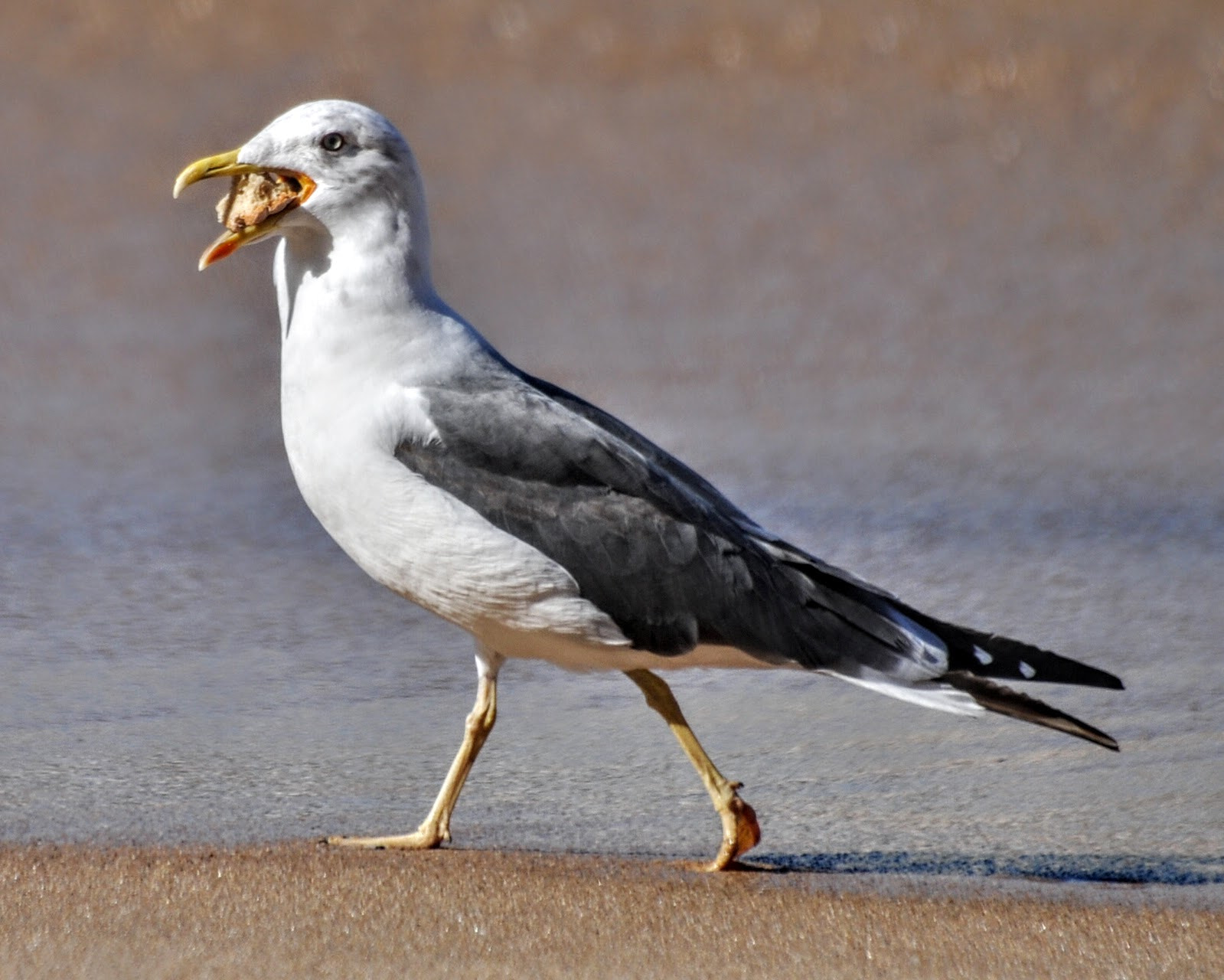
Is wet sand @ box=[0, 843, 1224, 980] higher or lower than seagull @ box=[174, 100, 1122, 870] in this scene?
lower

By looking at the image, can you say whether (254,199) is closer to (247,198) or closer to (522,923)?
(247,198)

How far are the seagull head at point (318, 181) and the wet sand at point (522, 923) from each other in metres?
1.02

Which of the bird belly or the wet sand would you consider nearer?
the wet sand

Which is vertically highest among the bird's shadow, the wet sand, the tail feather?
the tail feather

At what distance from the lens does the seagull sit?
11.6 feet

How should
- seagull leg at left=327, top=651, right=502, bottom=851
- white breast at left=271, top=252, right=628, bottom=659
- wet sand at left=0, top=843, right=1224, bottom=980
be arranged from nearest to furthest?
1. wet sand at left=0, top=843, right=1224, bottom=980
2. white breast at left=271, top=252, right=628, bottom=659
3. seagull leg at left=327, top=651, right=502, bottom=851

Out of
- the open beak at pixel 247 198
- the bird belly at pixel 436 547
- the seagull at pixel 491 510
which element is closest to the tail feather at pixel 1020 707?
the seagull at pixel 491 510

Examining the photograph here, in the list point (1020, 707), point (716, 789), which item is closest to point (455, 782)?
point (716, 789)

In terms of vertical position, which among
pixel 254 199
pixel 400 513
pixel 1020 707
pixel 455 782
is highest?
pixel 254 199

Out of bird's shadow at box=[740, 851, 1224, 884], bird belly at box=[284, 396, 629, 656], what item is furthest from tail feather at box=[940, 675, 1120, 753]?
bird belly at box=[284, 396, 629, 656]

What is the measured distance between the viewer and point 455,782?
3701 millimetres

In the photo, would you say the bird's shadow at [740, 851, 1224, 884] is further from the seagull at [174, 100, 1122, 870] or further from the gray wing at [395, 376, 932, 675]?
the gray wing at [395, 376, 932, 675]

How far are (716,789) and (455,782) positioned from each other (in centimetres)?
44

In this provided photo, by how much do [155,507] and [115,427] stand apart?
0.82 m
